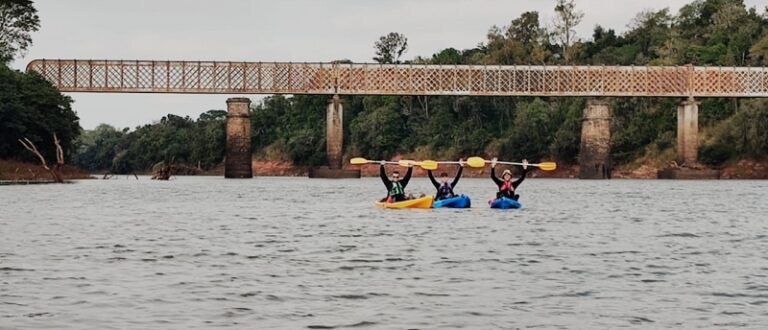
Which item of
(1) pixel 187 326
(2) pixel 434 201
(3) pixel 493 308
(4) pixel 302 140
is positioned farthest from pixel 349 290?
(4) pixel 302 140

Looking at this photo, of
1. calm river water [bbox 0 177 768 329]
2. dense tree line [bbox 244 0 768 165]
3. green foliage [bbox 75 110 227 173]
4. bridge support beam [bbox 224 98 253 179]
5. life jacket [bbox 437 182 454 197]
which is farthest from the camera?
green foliage [bbox 75 110 227 173]

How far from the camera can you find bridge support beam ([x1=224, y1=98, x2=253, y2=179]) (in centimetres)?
12012

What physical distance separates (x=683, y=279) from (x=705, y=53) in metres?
116

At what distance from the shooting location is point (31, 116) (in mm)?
96125

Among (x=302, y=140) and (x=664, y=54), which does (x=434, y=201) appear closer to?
(x=664, y=54)

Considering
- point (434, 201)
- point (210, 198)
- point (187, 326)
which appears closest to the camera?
point (187, 326)

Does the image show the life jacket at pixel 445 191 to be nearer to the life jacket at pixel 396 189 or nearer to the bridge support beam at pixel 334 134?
the life jacket at pixel 396 189

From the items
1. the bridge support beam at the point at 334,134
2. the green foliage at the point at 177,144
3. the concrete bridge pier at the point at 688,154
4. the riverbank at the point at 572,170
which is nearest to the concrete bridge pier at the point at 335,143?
the bridge support beam at the point at 334,134

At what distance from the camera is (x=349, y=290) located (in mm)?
23828

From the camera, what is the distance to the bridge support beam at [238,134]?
12012 cm

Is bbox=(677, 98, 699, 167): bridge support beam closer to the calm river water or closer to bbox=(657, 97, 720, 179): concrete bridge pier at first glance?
bbox=(657, 97, 720, 179): concrete bridge pier

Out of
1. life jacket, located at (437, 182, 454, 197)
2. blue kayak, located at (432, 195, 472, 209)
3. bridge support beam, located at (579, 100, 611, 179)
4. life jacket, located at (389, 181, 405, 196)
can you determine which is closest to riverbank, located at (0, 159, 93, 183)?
life jacket, located at (389, 181, 405, 196)

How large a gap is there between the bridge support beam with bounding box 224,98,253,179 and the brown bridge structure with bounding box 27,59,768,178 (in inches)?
3.5

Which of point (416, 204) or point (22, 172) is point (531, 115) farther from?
point (416, 204)
